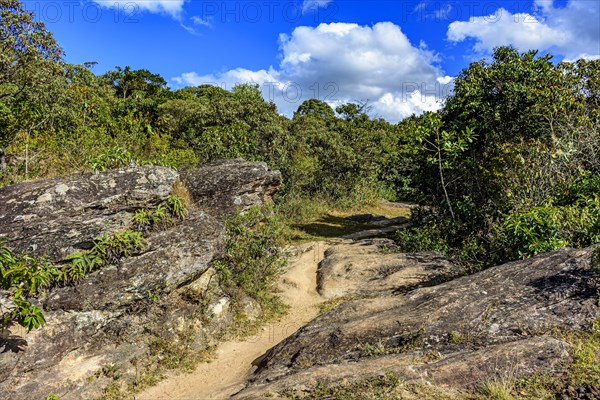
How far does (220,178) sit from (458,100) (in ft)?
31.6

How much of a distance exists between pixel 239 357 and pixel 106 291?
3275 millimetres

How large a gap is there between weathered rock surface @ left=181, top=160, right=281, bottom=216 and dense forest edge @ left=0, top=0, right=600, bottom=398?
1237 millimetres

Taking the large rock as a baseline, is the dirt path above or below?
below

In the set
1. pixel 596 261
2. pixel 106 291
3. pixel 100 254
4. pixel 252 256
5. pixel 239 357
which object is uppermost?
pixel 100 254

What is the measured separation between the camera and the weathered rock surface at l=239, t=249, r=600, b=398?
5797 mm

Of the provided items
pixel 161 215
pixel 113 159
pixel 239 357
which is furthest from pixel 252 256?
pixel 113 159

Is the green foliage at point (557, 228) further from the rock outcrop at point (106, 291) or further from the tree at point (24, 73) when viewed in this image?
the tree at point (24, 73)

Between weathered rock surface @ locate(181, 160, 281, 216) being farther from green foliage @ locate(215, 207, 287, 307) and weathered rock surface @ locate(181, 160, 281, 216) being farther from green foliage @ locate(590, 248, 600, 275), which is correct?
green foliage @ locate(590, 248, 600, 275)

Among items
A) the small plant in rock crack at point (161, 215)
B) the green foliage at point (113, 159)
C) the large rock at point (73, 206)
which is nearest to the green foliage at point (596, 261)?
the small plant in rock crack at point (161, 215)

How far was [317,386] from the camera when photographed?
236 inches

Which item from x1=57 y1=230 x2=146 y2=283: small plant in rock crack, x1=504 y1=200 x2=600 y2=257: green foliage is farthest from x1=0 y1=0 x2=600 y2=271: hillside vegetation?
x1=57 y1=230 x2=146 y2=283: small plant in rock crack

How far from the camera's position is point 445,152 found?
51.8 feet

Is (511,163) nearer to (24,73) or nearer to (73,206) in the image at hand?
(73,206)

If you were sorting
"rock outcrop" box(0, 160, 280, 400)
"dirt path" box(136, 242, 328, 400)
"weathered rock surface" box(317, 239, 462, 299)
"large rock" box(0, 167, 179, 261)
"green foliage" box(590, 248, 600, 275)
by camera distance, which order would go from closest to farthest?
"green foliage" box(590, 248, 600, 275), "rock outcrop" box(0, 160, 280, 400), "dirt path" box(136, 242, 328, 400), "large rock" box(0, 167, 179, 261), "weathered rock surface" box(317, 239, 462, 299)
